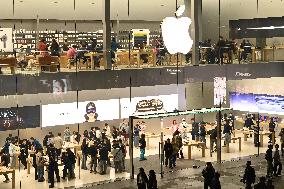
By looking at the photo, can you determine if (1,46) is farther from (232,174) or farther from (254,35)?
(254,35)

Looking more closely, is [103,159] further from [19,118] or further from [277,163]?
[277,163]

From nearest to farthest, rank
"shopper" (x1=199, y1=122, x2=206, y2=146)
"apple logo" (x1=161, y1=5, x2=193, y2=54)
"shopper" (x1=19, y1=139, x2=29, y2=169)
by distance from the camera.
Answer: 1. "apple logo" (x1=161, y1=5, x2=193, y2=54)
2. "shopper" (x1=19, y1=139, x2=29, y2=169)
3. "shopper" (x1=199, y1=122, x2=206, y2=146)

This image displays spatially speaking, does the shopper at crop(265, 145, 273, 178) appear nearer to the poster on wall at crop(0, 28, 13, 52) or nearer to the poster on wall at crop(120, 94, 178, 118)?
the poster on wall at crop(120, 94, 178, 118)

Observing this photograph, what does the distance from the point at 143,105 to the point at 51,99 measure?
6.93 meters

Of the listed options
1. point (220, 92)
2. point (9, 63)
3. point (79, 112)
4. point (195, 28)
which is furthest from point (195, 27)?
point (9, 63)

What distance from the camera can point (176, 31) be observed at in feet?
56.3

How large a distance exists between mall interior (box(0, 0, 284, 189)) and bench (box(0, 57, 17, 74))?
3 centimetres

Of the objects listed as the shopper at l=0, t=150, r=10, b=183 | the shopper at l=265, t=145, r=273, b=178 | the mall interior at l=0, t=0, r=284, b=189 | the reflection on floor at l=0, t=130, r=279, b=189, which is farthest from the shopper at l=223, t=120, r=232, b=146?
the shopper at l=0, t=150, r=10, b=183

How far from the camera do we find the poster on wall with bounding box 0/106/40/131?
22.7 metres

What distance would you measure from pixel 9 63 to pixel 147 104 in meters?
10.5

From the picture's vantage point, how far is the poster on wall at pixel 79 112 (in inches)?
957

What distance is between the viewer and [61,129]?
82.0 feet

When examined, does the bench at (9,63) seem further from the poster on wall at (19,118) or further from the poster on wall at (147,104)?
the poster on wall at (147,104)

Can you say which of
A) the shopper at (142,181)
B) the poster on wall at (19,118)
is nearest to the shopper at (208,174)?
the shopper at (142,181)
